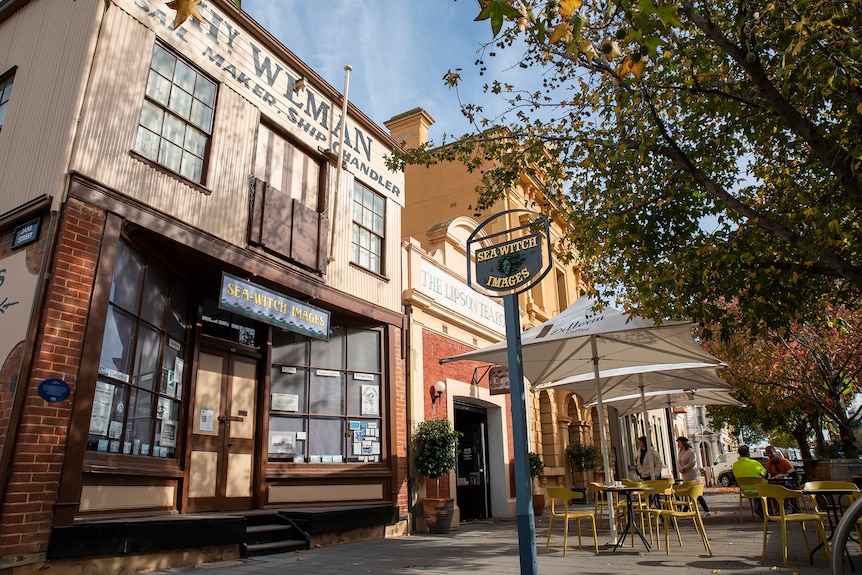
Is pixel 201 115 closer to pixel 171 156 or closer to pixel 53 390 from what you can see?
pixel 171 156

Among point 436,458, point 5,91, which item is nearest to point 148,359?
point 5,91

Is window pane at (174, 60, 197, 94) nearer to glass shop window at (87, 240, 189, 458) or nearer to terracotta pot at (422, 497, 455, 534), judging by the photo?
glass shop window at (87, 240, 189, 458)

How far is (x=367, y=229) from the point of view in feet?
36.8

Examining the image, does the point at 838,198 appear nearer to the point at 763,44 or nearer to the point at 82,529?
the point at 763,44

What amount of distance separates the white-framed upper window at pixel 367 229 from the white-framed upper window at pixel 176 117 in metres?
3.25

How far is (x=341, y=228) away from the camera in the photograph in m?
10.5

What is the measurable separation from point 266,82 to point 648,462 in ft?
32.7

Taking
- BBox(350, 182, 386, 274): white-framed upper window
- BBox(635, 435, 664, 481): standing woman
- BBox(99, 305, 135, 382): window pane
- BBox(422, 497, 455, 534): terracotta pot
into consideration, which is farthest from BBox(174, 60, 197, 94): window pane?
BBox(635, 435, 664, 481): standing woman

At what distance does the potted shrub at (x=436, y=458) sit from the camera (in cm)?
1070

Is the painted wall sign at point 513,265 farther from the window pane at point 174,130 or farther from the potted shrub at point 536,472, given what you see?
the potted shrub at point 536,472

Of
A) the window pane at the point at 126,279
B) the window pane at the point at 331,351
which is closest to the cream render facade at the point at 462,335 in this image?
the window pane at the point at 331,351

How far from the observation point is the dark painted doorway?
1415 centimetres

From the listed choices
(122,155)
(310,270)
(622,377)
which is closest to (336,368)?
(310,270)

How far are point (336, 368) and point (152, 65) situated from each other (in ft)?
17.6
